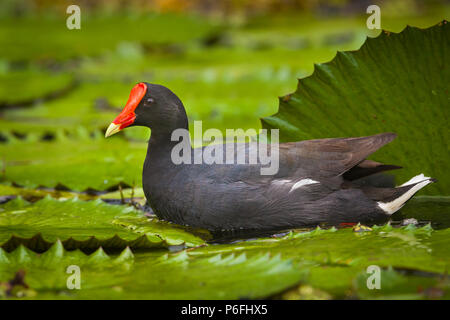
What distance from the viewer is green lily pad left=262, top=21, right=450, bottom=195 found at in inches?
82.8

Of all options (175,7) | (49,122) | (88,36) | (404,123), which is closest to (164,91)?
(404,123)

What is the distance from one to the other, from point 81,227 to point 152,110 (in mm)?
594

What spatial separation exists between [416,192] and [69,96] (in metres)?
3.13

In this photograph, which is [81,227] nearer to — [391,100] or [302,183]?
[302,183]

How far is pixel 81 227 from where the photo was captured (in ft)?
6.50

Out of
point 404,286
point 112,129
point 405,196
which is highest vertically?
point 112,129

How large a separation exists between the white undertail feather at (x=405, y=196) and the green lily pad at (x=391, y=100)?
0.18ft

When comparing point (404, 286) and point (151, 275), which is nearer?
point (404, 286)

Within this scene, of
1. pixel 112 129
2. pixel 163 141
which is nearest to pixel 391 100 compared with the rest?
pixel 163 141

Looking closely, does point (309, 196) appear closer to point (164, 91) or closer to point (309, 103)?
point (309, 103)

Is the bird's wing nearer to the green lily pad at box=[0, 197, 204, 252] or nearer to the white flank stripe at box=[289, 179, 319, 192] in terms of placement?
the white flank stripe at box=[289, 179, 319, 192]

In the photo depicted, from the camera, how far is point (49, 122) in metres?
3.99

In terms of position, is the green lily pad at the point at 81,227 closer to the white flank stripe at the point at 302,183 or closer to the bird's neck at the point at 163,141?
the bird's neck at the point at 163,141

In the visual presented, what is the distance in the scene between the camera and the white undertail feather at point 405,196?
2154mm
